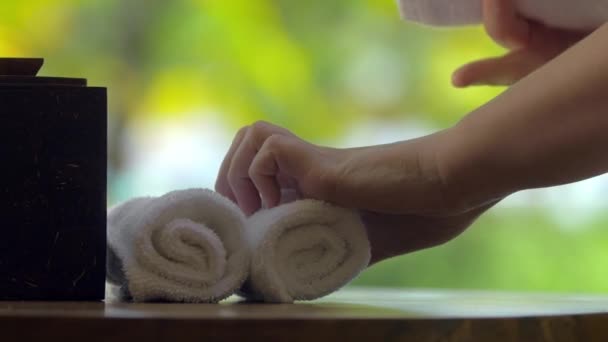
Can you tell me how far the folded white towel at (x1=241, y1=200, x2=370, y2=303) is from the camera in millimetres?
856

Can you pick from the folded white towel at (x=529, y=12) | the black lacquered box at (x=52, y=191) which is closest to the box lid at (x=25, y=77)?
the black lacquered box at (x=52, y=191)

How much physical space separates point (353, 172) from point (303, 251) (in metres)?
0.09

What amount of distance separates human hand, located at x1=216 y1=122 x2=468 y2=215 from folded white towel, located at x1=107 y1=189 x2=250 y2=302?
0.23 feet

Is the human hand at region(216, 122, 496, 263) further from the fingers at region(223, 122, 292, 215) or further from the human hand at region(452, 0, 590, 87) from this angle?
the human hand at region(452, 0, 590, 87)

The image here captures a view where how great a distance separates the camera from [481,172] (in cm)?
80

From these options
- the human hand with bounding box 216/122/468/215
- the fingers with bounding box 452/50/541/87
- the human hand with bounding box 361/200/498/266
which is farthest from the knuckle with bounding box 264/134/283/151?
the fingers with bounding box 452/50/541/87

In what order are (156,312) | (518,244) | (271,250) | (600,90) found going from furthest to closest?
(518,244) < (271,250) < (600,90) < (156,312)

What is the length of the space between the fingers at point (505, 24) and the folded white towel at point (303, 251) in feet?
1.19

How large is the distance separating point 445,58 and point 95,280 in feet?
8.84

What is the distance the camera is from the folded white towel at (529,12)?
1.06 m

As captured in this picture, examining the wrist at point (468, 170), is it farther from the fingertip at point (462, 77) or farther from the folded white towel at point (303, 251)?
the fingertip at point (462, 77)

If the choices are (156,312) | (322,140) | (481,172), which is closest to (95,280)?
(156,312)

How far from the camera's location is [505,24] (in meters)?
1.14

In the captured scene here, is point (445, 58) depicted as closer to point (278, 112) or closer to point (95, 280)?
point (278, 112)
